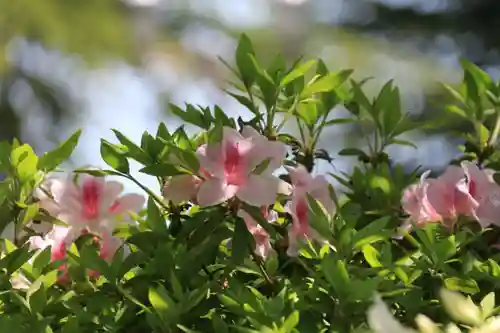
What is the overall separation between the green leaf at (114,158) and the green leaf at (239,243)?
13cm

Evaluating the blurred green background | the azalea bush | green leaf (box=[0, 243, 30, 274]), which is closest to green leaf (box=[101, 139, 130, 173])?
the azalea bush

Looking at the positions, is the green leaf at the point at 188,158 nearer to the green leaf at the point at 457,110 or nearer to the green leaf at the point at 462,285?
the green leaf at the point at 462,285

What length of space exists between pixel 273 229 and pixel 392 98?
251mm

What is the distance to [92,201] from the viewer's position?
2.61 feet

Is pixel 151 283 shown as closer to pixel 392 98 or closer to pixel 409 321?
pixel 409 321

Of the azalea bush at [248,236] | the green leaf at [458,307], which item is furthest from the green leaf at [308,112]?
the green leaf at [458,307]

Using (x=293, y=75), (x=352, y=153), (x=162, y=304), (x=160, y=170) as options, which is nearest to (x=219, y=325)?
(x=162, y=304)

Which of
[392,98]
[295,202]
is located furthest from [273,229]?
[392,98]

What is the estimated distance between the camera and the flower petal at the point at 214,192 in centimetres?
60

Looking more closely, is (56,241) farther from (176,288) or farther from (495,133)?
(495,133)

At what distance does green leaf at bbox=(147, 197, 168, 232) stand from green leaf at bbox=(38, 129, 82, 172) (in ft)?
0.39

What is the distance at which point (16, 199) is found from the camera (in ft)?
2.35

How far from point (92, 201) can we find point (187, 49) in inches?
142

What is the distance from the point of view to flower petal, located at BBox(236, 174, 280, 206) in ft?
2.00
